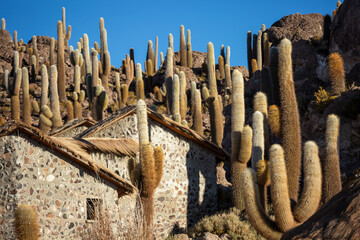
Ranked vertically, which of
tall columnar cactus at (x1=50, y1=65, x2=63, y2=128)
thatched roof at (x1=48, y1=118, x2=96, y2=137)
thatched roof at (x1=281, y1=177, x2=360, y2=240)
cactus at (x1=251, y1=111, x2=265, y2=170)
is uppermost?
tall columnar cactus at (x1=50, y1=65, x2=63, y2=128)

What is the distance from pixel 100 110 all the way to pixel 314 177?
518 inches

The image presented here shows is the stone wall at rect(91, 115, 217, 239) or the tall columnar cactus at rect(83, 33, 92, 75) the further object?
the tall columnar cactus at rect(83, 33, 92, 75)

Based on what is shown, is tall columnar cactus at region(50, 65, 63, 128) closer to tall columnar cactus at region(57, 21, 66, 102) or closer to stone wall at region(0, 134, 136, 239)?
tall columnar cactus at region(57, 21, 66, 102)

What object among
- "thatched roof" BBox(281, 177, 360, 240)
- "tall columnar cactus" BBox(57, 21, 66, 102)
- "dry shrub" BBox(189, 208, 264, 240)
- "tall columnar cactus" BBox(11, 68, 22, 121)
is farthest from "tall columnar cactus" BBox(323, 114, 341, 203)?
"tall columnar cactus" BBox(57, 21, 66, 102)

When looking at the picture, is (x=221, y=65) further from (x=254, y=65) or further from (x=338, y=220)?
(x=338, y=220)

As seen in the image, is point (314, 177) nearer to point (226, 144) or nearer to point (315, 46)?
point (226, 144)

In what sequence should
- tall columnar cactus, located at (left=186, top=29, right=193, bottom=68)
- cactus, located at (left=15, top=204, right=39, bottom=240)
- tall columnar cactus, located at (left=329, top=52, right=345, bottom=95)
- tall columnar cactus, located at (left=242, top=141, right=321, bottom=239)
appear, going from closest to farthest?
1. tall columnar cactus, located at (left=242, top=141, right=321, bottom=239)
2. cactus, located at (left=15, top=204, right=39, bottom=240)
3. tall columnar cactus, located at (left=329, top=52, right=345, bottom=95)
4. tall columnar cactus, located at (left=186, top=29, right=193, bottom=68)

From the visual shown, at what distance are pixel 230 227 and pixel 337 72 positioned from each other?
678 centimetres

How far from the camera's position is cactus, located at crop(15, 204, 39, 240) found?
33.3 feet

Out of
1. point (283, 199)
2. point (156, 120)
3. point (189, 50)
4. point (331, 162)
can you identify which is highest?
point (189, 50)

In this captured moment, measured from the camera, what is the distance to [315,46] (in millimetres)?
23766

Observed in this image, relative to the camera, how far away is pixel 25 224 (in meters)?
10.2

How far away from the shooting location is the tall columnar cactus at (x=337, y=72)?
16.3 metres

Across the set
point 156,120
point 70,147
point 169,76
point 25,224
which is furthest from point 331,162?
point 169,76
